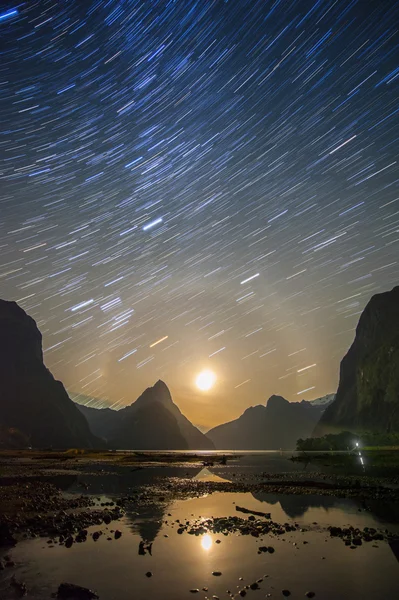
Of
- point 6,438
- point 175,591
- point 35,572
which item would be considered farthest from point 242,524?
point 6,438

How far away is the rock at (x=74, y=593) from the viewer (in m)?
8.25

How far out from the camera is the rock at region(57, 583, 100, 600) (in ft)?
27.1

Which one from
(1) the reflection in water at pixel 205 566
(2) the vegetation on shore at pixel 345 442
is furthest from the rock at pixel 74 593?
(2) the vegetation on shore at pixel 345 442

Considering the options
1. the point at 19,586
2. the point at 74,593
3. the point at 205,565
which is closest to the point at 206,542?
the point at 205,565

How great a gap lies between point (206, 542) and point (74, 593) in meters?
6.48

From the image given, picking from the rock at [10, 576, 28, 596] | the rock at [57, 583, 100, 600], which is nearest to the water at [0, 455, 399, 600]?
the rock at [10, 576, 28, 596]

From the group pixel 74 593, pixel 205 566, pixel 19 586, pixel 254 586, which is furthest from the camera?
pixel 205 566

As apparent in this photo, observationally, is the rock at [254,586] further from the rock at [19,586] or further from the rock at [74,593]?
the rock at [19,586]

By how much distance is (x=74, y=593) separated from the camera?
8367 mm

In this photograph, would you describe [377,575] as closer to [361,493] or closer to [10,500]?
[361,493]

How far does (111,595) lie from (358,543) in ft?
31.9

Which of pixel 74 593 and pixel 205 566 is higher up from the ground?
pixel 74 593

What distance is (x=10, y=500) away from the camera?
21812 millimetres

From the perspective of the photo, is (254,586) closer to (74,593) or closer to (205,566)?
(205,566)
